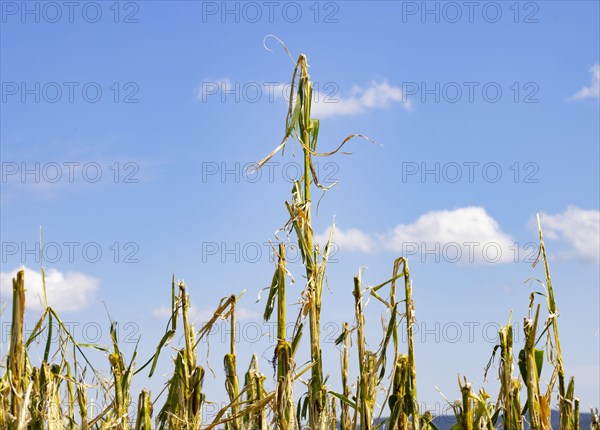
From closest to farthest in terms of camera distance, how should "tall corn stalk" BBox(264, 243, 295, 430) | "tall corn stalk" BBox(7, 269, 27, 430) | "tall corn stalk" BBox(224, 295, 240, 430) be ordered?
1. "tall corn stalk" BBox(7, 269, 27, 430)
2. "tall corn stalk" BBox(264, 243, 295, 430)
3. "tall corn stalk" BBox(224, 295, 240, 430)

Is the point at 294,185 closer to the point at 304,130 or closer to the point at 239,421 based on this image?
the point at 304,130

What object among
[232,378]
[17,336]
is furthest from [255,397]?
[17,336]

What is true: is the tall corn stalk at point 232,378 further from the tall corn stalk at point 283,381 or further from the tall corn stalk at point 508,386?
the tall corn stalk at point 508,386

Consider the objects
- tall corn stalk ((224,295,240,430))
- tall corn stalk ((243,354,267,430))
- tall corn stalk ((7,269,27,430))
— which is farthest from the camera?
tall corn stalk ((224,295,240,430))

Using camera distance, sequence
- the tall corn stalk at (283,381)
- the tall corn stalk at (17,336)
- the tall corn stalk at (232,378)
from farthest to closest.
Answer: the tall corn stalk at (232,378) < the tall corn stalk at (283,381) < the tall corn stalk at (17,336)

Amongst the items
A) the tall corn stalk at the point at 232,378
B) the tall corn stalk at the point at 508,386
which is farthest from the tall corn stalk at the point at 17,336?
the tall corn stalk at the point at 508,386

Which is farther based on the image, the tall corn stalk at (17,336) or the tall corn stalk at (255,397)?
the tall corn stalk at (255,397)

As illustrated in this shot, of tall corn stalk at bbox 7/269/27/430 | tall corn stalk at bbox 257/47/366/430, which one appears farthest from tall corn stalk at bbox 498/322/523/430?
tall corn stalk at bbox 7/269/27/430

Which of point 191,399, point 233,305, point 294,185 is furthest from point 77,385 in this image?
point 294,185

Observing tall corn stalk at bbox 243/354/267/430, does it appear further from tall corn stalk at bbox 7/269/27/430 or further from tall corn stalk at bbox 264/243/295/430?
tall corn stalk at bbox 7/269/27/430

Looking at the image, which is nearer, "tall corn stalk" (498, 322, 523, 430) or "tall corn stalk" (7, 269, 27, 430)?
"tall corn stalk" (7, 269, 27, 430)

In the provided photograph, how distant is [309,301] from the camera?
8.32 ft

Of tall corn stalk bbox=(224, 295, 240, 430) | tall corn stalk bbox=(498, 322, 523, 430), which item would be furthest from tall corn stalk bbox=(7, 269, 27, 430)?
tall corn stalk bbox=(498, 322, 523, 430)

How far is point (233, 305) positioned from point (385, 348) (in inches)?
24.1
